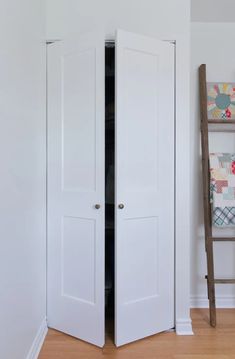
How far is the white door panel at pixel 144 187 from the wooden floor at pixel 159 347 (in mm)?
71

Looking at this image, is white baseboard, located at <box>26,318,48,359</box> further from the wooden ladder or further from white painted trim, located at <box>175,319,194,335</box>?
the wooden ladder

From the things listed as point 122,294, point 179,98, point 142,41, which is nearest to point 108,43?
point 142,41

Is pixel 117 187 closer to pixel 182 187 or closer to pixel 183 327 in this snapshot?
pixel 182 187

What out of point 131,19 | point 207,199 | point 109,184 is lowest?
Answer: point 207,199

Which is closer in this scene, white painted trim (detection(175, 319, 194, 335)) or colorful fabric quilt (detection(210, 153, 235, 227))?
white painted trim (detection(175, 319, 194, 335))

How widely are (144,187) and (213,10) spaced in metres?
1.54

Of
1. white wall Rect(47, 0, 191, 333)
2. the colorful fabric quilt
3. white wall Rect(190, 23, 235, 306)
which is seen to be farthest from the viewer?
white wall Rect(190, 23, 235, 306)

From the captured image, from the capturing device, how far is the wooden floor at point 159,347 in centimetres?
177

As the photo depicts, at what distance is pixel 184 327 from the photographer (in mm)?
2023

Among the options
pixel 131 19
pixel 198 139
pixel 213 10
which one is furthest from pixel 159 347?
pixel 213 10

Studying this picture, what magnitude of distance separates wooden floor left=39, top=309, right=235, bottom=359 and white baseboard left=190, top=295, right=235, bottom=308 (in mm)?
347

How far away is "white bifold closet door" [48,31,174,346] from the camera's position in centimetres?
184

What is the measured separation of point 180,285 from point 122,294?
1.48 ft

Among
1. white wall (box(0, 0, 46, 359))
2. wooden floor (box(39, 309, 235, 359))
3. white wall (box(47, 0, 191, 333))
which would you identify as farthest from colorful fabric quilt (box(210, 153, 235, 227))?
white wall (box(0, 0, 46, 359))
